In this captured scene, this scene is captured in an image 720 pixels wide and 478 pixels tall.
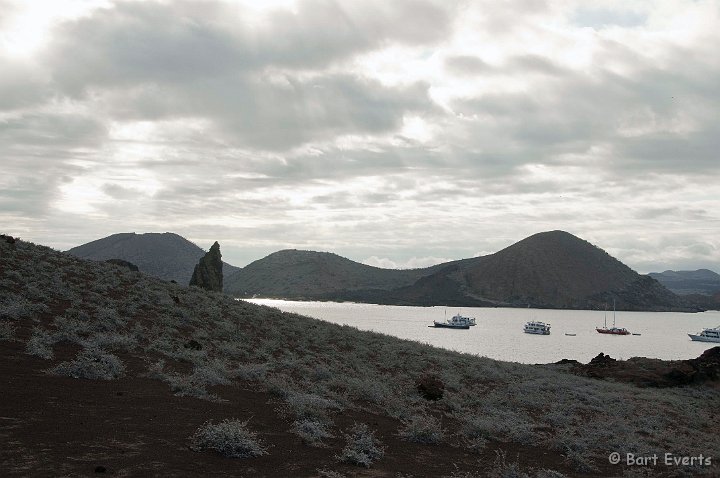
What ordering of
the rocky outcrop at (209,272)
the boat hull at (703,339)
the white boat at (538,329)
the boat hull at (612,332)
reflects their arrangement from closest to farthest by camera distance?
1. the rocky outcrop at (209,272)
2. the boat hull at (703,339)
3. the white boat at (538,329)
4. the boat hull at (612,332)

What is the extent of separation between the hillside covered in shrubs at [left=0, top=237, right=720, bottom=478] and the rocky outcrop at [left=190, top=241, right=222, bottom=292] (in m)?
32.7

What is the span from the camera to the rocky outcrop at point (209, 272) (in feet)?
203

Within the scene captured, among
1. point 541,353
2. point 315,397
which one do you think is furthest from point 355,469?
point 541,353

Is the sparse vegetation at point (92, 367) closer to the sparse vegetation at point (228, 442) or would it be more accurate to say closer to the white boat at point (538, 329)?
the sparse vegetation at point (228, 442)

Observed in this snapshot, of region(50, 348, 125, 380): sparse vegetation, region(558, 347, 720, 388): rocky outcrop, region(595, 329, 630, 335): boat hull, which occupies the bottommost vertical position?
region(595, 329, 630, 335): boat hull

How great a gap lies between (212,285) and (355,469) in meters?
54.8

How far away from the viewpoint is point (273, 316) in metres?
32.8

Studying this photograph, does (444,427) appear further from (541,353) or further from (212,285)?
(541,353)

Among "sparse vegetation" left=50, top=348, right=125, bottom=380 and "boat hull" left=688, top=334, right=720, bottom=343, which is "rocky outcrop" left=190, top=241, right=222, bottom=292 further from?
"boat hull" left=688, top=334, right=720, bottom=343

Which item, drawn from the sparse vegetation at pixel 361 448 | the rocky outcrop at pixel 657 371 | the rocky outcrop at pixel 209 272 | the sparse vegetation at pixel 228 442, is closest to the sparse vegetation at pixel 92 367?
the sparse vegetation at pixel 228 442

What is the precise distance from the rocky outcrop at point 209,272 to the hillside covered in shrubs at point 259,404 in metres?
32.7

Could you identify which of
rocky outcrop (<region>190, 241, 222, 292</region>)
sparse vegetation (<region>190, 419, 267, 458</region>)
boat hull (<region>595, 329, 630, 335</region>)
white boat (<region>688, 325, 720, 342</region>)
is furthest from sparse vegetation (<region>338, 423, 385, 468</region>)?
boat hull (<region>595, 329, 630, 335</region>)

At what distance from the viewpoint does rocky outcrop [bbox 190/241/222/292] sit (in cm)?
6191

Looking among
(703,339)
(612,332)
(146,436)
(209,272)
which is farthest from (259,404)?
(612,332)
